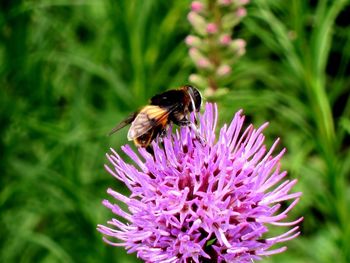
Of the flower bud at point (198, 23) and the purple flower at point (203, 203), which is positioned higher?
the flower bud at point (198, 23)

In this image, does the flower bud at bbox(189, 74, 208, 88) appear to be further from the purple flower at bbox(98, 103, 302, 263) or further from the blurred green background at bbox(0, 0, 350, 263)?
the purple flower at bbox(98, 103, 302, 263)

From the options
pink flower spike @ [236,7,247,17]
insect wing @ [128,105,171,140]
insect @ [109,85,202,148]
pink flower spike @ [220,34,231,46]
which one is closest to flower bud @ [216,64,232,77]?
pink flower spike @ [220,34,231,46]

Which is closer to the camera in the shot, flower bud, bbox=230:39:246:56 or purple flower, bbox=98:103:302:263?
purple flower, bbox=98:103:302:263

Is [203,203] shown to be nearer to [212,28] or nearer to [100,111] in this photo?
[212,28]

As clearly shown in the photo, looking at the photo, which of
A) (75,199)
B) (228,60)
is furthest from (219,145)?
(75,199)

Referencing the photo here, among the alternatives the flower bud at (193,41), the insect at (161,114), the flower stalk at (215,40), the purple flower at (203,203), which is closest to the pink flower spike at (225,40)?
the flower stalk at (215,40)

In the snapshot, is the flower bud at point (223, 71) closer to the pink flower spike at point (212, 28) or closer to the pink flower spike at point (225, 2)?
the pink flower spike at point (212, 28)

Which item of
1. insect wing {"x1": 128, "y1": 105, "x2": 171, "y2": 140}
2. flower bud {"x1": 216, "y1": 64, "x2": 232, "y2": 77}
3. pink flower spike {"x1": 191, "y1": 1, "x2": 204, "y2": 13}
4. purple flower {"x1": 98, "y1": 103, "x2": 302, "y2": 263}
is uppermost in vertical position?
pink flower spike {"x1": 191, "y1": 1, "x2": 204, "y2": 13}
